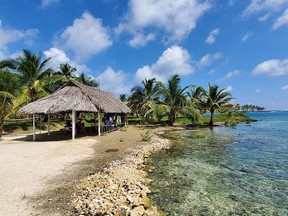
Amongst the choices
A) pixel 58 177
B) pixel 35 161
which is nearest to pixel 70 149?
pixel 35 161

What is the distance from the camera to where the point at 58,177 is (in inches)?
219

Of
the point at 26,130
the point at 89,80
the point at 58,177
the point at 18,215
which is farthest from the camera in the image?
the point at 89,80

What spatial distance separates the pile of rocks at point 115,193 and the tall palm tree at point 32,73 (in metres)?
15.6

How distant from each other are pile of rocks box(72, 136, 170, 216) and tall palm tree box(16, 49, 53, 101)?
15617mm

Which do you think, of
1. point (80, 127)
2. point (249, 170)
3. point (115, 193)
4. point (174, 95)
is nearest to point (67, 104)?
point (80, 127)

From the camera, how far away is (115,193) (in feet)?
15.1

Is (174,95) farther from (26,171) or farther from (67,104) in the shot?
(26,171)

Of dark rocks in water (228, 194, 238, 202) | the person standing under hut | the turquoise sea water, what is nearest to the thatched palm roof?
the person standing under hut

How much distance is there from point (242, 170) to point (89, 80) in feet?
82.0

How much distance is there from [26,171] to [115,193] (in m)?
3.13

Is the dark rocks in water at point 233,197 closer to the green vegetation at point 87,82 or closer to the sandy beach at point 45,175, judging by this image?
the sandy beach at point 45,175

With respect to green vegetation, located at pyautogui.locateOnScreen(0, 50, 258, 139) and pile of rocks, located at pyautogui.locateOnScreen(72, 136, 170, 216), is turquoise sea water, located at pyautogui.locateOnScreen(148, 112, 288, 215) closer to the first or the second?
pile of rocks, located at pyautogui.locateOnScreen(72, 136, 170, 216)

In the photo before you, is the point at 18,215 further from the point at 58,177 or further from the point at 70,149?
the point at 70,149

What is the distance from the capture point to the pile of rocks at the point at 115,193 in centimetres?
387
